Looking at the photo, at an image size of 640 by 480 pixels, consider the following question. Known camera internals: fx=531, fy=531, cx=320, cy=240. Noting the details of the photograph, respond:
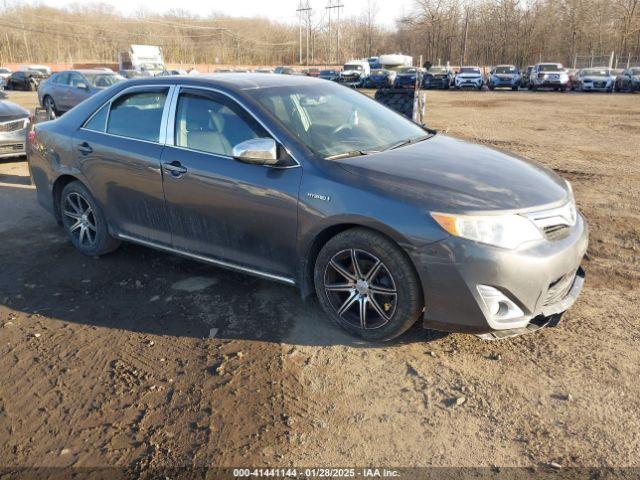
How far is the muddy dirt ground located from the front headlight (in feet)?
2.55

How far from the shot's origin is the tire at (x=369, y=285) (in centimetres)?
320

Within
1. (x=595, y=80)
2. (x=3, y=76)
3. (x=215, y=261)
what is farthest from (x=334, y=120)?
(x=3, y=76)

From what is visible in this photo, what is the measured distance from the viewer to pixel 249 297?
4.16 metres

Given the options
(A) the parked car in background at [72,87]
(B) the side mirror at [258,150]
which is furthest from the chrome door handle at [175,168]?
(A) the parked car in background at [72,87]

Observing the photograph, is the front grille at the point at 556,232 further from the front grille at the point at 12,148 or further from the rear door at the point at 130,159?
the front grille at the point at 12,148

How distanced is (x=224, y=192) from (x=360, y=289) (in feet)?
4.03

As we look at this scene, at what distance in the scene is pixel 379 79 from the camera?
1508 inches

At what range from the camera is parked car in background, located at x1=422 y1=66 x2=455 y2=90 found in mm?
38219

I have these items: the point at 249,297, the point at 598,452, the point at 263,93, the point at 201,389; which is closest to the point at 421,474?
the point at 598,452

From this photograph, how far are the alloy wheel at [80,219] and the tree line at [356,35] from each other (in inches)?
2289

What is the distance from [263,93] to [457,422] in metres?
2.66

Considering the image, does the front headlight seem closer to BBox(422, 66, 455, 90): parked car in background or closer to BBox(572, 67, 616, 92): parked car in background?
BBox(572, 67, 616, 92): parked car in background

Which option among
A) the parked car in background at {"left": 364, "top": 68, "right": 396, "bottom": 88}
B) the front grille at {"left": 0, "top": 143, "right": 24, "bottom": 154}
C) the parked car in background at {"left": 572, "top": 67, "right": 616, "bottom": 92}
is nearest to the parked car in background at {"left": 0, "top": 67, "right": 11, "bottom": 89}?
the parked car in background at {"left": 364, "top": 68, "right": 396, "bottom": 88}

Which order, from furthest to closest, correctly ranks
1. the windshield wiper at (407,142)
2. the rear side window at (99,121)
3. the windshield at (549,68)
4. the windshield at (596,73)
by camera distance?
the windshield at (549,68), the windshield at (596,73), the rear side window at (99,121), the windshield wiper at (407,142)
